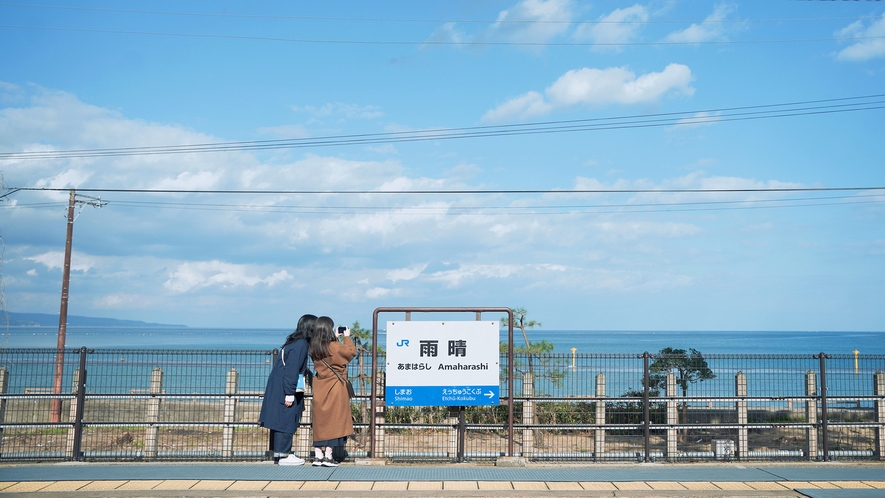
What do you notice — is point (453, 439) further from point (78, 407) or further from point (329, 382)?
point (78, 407)

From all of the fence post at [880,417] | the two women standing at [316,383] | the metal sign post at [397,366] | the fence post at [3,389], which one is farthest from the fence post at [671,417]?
the fence post at [3,389]

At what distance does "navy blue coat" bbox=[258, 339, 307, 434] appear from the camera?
8578 millimetres

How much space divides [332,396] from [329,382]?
18cm

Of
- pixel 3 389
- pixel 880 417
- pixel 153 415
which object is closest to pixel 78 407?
pixel 153 415

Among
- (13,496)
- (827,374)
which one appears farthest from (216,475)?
(827,374)

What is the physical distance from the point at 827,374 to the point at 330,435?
6.81 m

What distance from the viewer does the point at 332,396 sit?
340 inches

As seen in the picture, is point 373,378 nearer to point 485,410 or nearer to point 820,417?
point 485,410

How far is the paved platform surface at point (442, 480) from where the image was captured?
7547 mm

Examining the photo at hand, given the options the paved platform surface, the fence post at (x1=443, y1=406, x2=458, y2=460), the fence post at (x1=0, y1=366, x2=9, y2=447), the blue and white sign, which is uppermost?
the blue and white sign

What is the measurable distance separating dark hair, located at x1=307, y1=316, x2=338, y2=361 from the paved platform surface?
1453 millimetres

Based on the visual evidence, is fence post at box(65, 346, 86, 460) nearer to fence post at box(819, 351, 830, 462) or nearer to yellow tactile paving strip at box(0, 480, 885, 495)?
yellow tactile paving strip at box(0, 480, 885, 495)

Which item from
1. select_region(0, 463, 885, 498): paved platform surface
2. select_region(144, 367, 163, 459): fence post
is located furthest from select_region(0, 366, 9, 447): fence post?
select_region(144, 367, 163, 459): fence post

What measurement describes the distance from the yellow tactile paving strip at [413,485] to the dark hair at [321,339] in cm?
152
